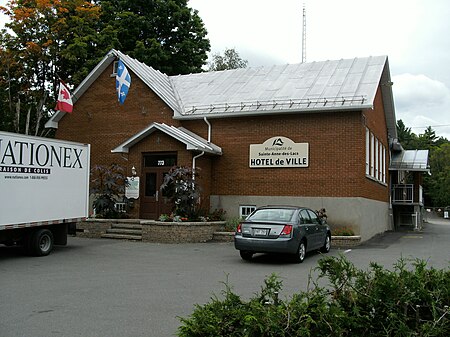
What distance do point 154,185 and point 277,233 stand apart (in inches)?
393

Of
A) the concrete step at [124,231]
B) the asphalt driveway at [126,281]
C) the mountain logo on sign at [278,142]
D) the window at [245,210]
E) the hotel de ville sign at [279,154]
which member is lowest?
the asphalt driveway at [126,281]

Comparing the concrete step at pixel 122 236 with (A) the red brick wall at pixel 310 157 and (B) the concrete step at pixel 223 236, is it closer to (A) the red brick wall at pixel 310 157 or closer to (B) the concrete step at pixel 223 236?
(B) the concrete step at pixel 223 236

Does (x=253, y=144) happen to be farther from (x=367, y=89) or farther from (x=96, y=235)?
(x=96, y=235)

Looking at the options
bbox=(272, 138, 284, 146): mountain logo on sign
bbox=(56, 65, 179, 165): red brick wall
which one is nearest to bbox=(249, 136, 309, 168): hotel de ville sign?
bbox=(272, 138, 284, 146): mountain logo on sign

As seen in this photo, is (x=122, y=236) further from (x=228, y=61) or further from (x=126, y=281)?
(x=228, y=61)

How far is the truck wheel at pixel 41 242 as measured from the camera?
44.9 feet

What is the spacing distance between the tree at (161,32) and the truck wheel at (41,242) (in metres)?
21.9

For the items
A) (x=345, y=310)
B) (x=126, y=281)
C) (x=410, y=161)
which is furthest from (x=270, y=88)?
(x=345, y=310)

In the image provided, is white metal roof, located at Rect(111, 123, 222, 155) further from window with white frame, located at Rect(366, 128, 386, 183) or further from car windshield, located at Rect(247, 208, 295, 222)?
window with white frame, located at Rect(366, 128, 386, 183)

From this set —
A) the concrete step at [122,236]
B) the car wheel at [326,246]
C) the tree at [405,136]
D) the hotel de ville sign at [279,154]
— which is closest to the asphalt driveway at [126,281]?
the car wheel at [326,246]

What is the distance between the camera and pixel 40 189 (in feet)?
44.9

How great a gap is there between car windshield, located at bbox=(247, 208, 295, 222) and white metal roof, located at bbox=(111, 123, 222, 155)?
6.53 meters

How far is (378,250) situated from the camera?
A: 16.5 m

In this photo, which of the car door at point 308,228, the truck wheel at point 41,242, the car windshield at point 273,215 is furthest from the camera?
the truck wheel at point 41,242
